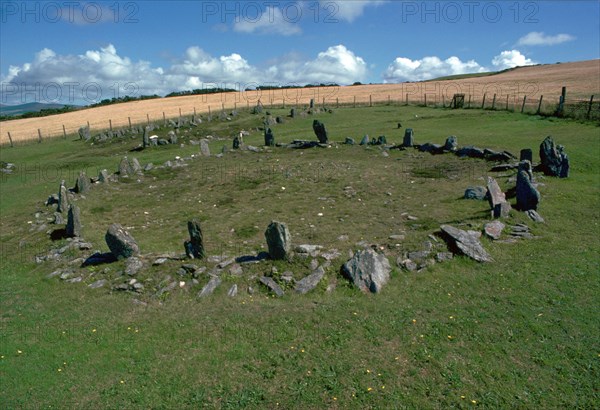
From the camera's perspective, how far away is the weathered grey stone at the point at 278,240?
530 inches

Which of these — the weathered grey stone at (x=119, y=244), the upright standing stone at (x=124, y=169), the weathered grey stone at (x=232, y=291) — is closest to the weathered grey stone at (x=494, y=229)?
the weathered grey stone at (x=232, y=291)

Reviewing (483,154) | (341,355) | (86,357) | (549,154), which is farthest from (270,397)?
(483,154)

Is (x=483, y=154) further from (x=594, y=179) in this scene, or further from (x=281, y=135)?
(x=281, y=135)

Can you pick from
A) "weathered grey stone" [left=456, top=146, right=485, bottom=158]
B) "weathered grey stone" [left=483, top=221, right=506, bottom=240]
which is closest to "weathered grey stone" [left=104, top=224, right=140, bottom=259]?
"weathered grey stone" [left=483, top=221, right=506, bottom=240]

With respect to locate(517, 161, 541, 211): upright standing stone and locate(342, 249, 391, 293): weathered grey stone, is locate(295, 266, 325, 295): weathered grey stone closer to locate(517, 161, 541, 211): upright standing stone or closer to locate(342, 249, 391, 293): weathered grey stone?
locate(342, 249, 391, 293): weathered grey stone

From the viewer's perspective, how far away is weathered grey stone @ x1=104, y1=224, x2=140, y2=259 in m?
14.5

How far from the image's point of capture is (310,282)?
12758 mm

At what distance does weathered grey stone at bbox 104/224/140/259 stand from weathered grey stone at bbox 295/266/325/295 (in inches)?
245

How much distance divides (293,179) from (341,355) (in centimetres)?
1622

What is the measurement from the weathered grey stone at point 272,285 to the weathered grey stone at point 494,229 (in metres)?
7.78

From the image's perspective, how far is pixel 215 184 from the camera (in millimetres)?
25438

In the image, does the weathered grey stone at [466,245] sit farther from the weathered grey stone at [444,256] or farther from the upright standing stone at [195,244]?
the upright standing stone at [195,244]

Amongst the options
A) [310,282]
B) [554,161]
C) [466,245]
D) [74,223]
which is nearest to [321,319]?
[310,282]

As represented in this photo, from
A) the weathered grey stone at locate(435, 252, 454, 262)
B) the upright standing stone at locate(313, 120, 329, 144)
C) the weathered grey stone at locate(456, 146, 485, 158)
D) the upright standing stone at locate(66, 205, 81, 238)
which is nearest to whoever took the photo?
the weathered grey stone at locate(435, 252, 454, 262)
